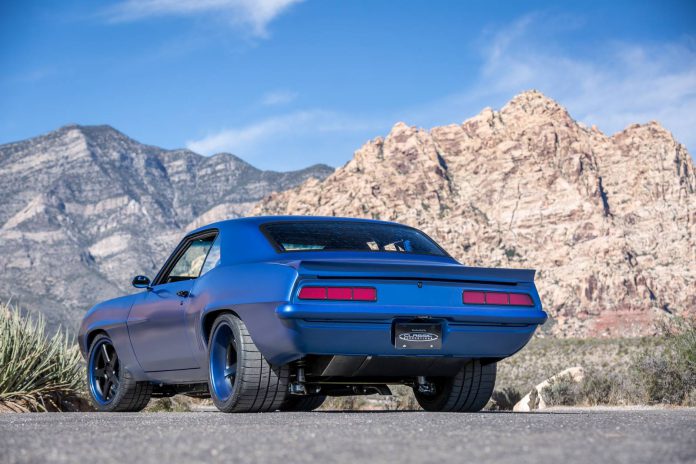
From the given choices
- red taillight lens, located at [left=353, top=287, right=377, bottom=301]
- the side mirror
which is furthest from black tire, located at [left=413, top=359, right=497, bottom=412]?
the side mirror

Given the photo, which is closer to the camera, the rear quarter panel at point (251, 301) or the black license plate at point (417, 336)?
the rear quarter panel at point (251, 301)

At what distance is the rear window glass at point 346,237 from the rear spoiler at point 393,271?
656 mm

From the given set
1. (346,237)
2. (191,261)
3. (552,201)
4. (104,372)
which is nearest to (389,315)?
(346,237)

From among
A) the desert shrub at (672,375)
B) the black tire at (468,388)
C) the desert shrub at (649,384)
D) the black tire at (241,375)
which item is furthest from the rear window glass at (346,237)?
the desert shrub at (672,375)

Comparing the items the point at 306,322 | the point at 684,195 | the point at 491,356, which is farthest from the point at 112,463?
the point at 684,195

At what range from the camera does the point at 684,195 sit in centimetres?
12319

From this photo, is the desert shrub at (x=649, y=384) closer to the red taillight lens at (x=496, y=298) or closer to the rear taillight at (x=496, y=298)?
the rear taillight at (x=496, y=298)

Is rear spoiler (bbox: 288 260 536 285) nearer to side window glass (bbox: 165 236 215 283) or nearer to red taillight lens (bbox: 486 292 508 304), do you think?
red taillight lens (bbox: 486 292 508 304)

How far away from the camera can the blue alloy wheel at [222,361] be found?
6.96 metres

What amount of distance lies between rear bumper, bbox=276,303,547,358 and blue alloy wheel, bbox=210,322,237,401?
0.87 m

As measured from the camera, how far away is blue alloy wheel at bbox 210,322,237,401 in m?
6.96

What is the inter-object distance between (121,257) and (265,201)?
176 feet

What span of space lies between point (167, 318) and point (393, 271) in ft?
7.09

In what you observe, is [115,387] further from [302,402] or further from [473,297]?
[473,297]
